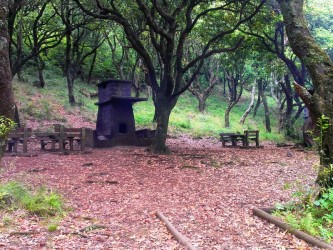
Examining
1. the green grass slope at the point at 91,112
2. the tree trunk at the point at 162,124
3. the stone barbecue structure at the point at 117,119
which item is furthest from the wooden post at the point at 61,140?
the green grass slope at the point at 91,112

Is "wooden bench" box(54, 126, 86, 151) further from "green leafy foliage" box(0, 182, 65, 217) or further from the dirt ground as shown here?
"green leafy foliage" box(0, 182, 65, 217)

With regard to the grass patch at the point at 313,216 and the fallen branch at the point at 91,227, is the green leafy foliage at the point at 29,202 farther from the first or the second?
the grass patch at the point at 313,216

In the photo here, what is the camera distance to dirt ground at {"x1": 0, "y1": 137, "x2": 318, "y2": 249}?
533cm

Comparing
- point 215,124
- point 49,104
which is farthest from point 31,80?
point 215,124

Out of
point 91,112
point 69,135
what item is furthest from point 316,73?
point 91,112

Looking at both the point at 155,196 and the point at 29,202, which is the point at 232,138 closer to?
the point at 155,196

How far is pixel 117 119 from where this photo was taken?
18094 mm

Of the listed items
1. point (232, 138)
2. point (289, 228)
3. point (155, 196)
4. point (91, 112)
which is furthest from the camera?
point (91, 112)

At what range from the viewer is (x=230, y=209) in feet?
23.7

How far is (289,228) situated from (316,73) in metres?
3.19

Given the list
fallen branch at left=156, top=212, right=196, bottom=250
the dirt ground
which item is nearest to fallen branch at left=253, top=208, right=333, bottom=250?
the dirt ground

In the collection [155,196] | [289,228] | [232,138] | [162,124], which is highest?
[162,124]

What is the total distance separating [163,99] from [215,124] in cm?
1631

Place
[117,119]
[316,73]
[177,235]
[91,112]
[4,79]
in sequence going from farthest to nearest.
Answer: [91,112] < [117,119] < [316,73] < [4,79] < [177,235]
